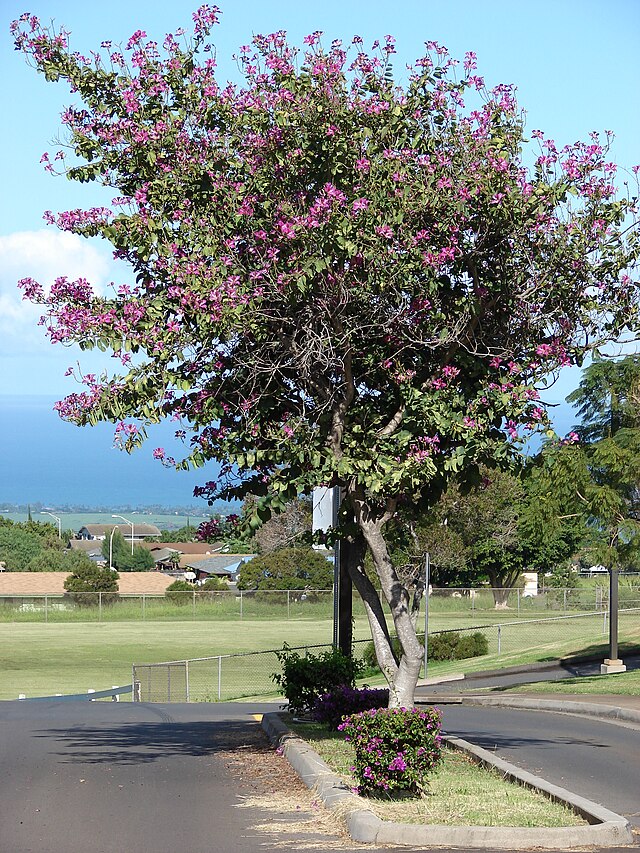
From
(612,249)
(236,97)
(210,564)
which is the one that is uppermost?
(236,97)

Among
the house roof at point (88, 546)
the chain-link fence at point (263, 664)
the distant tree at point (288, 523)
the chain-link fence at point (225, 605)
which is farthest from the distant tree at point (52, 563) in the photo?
the house roof at point (88, 546)

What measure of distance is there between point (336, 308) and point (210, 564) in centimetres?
11945

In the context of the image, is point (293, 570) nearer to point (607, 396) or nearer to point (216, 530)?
point (607, 396)

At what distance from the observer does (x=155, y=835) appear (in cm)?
943

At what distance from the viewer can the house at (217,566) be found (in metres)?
123

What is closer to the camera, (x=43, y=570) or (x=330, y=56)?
(x=330, y=56)

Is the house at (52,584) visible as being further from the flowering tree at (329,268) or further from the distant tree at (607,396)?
the flowering tree at (329,268)

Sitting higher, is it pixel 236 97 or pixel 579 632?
pixel 236 97

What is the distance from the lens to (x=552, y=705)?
72.5ft

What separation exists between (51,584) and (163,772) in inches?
2853

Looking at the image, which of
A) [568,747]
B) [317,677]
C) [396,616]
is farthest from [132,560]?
[396,616]

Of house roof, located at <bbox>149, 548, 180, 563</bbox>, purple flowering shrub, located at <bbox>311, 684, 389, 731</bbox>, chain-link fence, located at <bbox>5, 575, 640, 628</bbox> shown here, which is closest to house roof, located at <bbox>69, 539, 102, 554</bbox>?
house roof, located at <bbox>149, 548, 180, 563</bbox>

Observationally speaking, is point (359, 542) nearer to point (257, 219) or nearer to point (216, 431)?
point (216, 431)

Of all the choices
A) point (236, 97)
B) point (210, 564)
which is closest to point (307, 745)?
point (236, 97)
